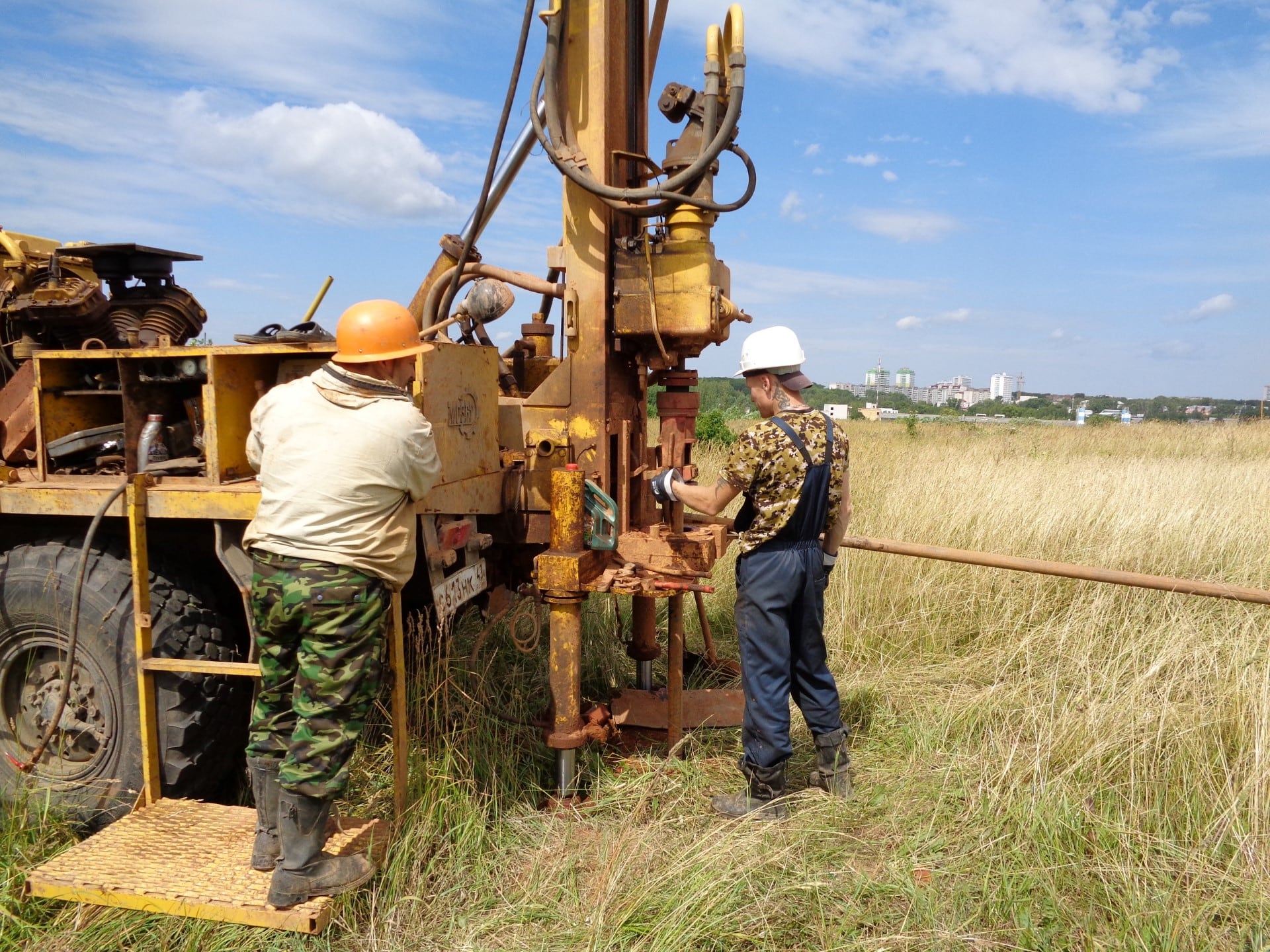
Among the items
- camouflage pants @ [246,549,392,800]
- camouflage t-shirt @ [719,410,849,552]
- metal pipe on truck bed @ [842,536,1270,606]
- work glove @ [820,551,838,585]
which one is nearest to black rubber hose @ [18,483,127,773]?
camouflage pants @ [246,549,392,800]

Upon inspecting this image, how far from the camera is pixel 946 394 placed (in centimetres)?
10531

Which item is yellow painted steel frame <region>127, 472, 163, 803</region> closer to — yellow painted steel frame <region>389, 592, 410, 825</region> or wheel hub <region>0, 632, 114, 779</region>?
wheel hub <region>0, 632, 114, 779</region>

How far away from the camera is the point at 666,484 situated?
3.71 metres

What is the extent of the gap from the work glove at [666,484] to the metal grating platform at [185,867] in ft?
5.57

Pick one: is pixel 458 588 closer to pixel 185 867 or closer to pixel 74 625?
pixel 185 867

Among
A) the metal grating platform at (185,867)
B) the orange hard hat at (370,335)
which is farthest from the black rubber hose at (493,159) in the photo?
the metal grating platform at (185,867)

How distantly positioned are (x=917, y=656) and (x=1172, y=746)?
1.85 m

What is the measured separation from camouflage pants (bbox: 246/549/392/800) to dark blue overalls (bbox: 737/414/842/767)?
1.52m

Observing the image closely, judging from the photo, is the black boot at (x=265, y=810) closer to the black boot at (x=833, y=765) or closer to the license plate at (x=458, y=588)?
the license plate at (x=458, y=588)

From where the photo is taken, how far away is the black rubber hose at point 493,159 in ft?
12.4

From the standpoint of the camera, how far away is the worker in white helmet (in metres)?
3.54


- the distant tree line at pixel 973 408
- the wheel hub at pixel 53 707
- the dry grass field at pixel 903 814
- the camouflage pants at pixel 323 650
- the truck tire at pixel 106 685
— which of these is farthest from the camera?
the distant tree line at pixel 973 408

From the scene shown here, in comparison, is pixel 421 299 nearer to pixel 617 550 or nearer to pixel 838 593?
pixel 617 550

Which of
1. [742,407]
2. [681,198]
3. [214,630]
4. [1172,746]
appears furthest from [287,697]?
[742,407]
